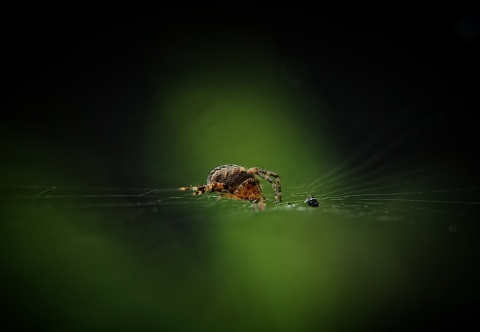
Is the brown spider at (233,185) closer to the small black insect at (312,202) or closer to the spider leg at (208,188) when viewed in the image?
the spider leg at (208,188)

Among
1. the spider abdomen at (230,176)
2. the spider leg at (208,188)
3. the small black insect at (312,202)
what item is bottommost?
the small black insect at (312,202)

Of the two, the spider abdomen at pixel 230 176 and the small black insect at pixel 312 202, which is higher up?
the spider abdomen at pixel 230 176

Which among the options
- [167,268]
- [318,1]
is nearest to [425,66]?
[318,1]

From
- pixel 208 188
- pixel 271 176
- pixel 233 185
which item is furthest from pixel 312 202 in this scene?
pixel 208 188

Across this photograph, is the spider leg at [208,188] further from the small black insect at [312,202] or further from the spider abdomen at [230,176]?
the small black insect at [312,202]

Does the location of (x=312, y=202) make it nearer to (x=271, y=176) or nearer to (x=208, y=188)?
(x=271, y=176)

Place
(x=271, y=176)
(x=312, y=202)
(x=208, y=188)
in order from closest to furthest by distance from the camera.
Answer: (x=208, y=188), (x=312, y=202), (x=271, y=176)

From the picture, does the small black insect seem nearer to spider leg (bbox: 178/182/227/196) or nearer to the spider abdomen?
the spider abdomen

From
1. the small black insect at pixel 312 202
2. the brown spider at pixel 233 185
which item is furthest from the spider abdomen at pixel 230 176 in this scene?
the small black insect at pixel 312 202

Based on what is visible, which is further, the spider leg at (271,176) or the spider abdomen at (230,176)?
the spider leg at (271,176)

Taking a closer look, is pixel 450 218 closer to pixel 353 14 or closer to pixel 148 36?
pixel 353 14

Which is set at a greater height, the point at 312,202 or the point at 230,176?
the point at 230,176
